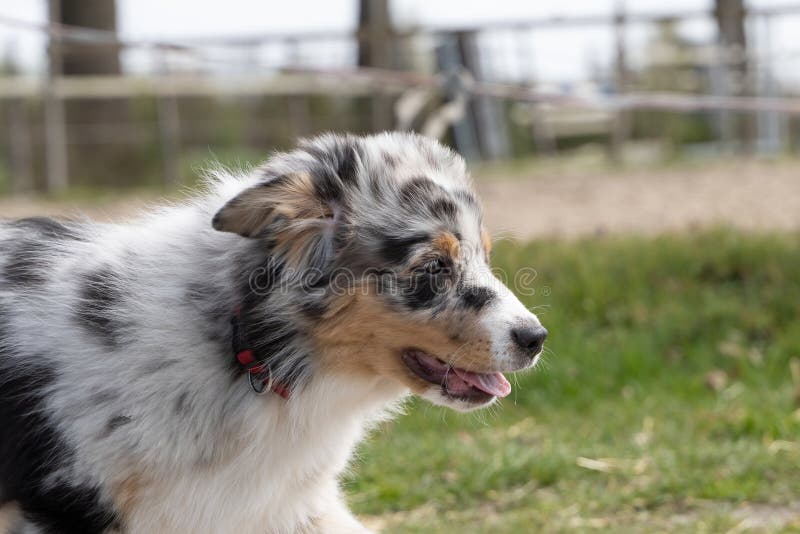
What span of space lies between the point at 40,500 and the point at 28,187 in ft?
39.2

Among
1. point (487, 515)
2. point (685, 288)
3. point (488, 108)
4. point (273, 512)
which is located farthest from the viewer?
point (488, 108)

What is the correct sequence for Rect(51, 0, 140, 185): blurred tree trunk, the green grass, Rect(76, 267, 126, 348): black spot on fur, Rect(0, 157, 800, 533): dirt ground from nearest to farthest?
Rect(76, 267, 126, 348): black spot on fur < the green grass < Rect(0, 157, 800, 533): dirt ground < Rect(51, 0, 140, 185): blurred tree trunk

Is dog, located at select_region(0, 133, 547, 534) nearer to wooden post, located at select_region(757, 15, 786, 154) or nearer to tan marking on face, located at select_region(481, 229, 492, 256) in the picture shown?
tan marking on face, located at select_region(481, 229, 492, 256)

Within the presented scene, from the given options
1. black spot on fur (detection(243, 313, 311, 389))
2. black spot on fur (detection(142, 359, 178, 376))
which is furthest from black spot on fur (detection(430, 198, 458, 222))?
black spot on fur (detection(142, 359, 178, 376))

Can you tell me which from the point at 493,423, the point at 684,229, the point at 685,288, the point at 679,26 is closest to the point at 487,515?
the point at 493,423

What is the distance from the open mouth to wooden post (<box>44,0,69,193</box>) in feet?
35.6

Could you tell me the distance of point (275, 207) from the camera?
3.35 meters

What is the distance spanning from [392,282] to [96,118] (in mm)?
12604

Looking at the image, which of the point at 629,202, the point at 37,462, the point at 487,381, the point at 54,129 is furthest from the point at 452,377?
the point at 54,129

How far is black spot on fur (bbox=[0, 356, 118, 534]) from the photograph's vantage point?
3.33 metres

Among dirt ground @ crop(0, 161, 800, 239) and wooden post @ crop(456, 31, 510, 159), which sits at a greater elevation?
wooden post @ crop(456, 31, 510, 159)

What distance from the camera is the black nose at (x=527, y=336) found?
11.3ft

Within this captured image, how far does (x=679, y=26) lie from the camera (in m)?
14.3

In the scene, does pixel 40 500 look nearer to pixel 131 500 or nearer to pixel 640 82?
pixel 131 500
